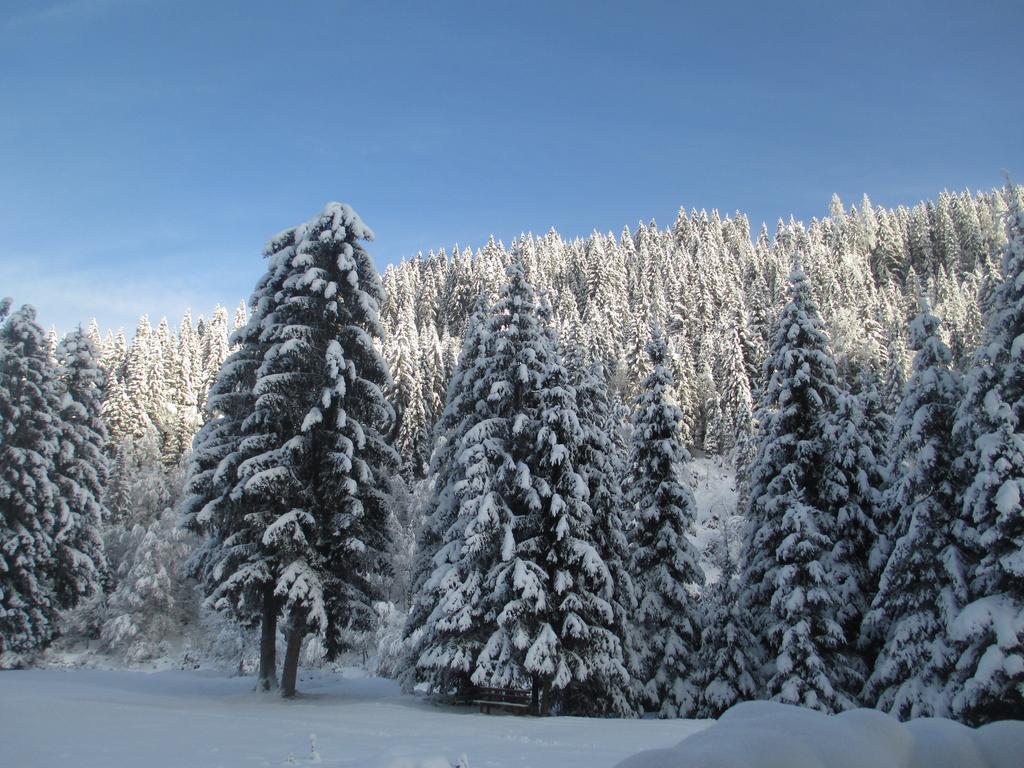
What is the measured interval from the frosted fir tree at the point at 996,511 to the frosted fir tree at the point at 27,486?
33.0 m

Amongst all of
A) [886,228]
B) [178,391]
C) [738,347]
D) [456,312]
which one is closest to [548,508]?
[738,347]

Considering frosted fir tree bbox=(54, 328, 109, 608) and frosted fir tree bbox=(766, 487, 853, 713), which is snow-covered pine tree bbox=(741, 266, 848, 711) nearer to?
frosted fir tree bbox=(766, 487, 853, 713)

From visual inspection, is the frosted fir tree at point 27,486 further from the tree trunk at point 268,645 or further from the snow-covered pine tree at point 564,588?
the snow-covered pine tree at point 564,588

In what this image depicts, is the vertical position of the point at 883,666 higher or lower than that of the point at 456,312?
lower

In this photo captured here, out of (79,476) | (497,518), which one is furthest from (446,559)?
(79,476)

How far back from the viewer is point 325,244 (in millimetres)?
24484

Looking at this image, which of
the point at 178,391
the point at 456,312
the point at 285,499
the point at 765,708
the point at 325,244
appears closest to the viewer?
the point at 765,708

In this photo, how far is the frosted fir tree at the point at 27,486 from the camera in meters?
29.0

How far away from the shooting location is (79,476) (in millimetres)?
32469

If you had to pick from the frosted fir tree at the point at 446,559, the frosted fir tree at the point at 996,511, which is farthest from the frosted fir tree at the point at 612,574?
the frosted fir tree at the point at 996,511

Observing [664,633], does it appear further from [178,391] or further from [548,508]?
[178,391]

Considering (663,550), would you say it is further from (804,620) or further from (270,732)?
(270,732)

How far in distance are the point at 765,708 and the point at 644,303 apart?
114 meters

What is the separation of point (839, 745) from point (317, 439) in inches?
854
